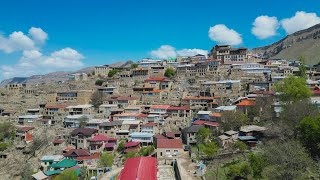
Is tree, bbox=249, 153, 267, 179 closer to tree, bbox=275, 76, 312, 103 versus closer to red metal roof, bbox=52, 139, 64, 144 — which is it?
tree, bbox=275, 76, 312, 103

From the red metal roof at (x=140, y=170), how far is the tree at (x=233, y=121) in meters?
12.4

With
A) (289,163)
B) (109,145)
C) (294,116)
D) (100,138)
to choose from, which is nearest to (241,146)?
(294,116)

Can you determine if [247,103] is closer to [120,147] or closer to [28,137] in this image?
[120,147]

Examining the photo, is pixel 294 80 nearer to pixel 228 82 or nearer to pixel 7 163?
pixel 228 82

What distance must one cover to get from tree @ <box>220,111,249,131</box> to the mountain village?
13 cm

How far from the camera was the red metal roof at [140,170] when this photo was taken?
2931 cm

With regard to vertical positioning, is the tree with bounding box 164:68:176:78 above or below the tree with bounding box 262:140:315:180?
above

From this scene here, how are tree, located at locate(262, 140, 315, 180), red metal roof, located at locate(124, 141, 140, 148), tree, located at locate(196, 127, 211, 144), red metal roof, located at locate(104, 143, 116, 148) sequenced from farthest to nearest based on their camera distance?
1. red metal roof, located at locate(104, 143, 116, 148)
2. red metal roof, located at locate(124, 141, 140, 148)
3. tree, located at locate(196, 127, 211, 144)
4. tree, located at locate(262, 140, 315, 180)

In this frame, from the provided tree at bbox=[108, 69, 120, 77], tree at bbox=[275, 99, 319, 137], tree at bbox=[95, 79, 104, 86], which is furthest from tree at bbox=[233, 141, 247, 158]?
tree at bbox=[108, 69, 120, 77]

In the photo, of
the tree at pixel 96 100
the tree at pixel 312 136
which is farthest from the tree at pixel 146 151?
the tree at pixel 96 100

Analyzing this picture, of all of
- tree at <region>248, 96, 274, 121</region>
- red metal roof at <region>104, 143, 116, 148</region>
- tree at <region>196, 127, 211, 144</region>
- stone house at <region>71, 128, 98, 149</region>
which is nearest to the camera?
tree at <region>196, 127, 211, 144</region>

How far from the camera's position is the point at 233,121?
135ft

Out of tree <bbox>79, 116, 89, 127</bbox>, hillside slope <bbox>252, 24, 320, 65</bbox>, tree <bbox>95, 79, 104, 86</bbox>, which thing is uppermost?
hillside slope <bbox>252, 24, 320, 65</bbox>

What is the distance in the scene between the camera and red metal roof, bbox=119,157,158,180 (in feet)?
96.2
